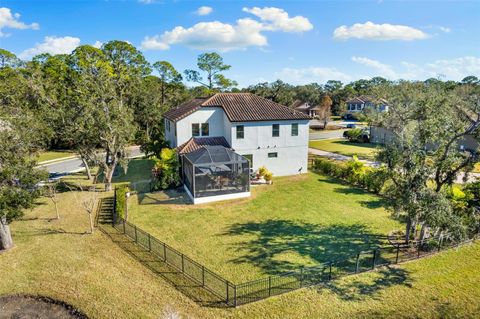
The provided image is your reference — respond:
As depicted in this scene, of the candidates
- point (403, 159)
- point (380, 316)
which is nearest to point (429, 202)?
point (403, 159)

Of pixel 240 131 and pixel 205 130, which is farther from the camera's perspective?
pixel 205 130

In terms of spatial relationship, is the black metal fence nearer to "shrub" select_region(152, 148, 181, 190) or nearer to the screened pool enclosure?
the screened pool enclosure

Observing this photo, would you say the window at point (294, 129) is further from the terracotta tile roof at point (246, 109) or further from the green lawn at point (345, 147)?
the green lawn at point (345, 147)

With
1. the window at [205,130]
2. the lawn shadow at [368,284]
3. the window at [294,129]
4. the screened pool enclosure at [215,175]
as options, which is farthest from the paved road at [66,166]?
the lawn shadow at [368,284]

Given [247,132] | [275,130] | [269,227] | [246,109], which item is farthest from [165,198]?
[275,130]

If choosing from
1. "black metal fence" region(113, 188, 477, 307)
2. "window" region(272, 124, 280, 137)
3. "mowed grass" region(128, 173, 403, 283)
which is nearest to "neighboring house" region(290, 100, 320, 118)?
"window" region(272, 124, 280, 137)

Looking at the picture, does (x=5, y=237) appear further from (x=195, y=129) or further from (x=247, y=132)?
(x=247, y=132)
